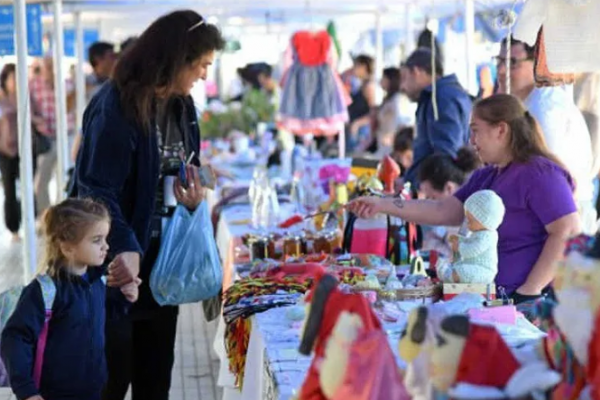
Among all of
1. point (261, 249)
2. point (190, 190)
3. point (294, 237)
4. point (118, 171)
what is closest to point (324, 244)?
point (294, 237)

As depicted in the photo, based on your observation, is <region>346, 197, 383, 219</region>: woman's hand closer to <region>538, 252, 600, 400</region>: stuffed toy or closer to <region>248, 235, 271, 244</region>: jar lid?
<region>248, 235, 271, 244</region>: jar lid

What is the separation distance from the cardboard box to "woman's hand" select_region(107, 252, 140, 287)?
1024 mm

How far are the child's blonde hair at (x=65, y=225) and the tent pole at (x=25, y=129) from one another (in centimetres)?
212

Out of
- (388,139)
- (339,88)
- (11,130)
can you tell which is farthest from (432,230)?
(11,130)

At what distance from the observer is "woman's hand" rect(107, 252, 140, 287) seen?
4066 mm

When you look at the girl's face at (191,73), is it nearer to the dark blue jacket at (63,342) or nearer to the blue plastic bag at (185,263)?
the blue plastic bag at (185,263)

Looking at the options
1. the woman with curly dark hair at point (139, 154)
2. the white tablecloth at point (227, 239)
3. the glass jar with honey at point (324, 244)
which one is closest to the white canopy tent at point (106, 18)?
the white tablecloth at point (227, 239)

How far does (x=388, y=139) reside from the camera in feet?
38.0

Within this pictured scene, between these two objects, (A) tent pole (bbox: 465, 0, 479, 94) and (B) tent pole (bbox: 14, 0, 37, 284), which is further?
(A) tent pole (bbox: 465, 0, 479, 94)

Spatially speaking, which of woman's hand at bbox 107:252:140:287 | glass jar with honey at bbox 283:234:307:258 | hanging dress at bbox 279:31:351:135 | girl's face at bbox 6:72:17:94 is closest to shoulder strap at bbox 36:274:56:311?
woman's hand at bbox 107:252:140:287

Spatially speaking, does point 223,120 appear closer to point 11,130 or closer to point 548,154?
point 11,130

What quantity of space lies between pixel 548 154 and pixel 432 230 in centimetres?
159

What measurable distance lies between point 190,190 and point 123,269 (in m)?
0.53

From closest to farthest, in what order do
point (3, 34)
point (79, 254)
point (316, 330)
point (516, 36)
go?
point (316, 330) < point (79, 254) < point (516, 36) < point (3, 34)
